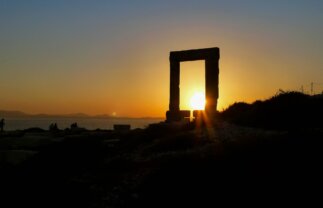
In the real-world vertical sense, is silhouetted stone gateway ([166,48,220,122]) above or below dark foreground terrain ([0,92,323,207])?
above

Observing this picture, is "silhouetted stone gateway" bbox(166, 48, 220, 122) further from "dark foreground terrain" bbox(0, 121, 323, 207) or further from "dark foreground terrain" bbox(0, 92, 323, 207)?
"dark foreground terrain" bbox(0, 121, 323, 207)

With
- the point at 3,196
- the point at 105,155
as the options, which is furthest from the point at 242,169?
the point at 105,155

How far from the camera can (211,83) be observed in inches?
1054

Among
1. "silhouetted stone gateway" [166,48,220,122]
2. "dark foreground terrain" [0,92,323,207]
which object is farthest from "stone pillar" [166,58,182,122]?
"dark foreground terrain" [0,92,323,207]

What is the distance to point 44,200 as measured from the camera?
10594 mm

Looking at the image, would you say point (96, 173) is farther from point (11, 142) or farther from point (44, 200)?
point (11, 142)

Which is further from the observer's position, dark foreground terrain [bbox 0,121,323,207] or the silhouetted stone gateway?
the silhouetted stone gateway

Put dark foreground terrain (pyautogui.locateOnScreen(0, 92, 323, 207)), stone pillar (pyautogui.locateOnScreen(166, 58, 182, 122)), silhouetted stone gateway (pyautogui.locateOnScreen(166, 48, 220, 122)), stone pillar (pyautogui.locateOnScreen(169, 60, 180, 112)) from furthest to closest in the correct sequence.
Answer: stone pillar (pyautogui.locateOnScreen(169, 60, 180, 112)), stone pillar (pyautogui.locateOnScreen(166, 58, 182, 122)), silhouetted stone gateway (pyautogui.locateOnScreen(166, 48, 220, 122)), dark foreground terrain (pyautogui.locateOnScreen(0, 92, 323, 207))

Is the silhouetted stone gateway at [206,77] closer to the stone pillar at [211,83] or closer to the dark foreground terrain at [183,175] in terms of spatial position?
the stone pillar at [211,83]

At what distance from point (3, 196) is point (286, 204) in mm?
6609

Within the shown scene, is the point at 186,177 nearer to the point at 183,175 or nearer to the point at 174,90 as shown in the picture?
the point at 183,175

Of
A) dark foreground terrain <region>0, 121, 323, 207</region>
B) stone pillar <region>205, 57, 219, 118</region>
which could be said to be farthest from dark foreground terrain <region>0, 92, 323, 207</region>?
stone pillar <region>205, 57, 219, 118</region>

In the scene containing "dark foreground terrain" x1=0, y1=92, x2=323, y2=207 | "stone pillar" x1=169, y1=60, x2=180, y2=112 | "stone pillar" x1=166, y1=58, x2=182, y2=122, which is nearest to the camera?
"dark foreground terrain" x1=0, y1=92, x2=323, y2=207

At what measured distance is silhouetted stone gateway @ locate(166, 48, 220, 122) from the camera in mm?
26594
